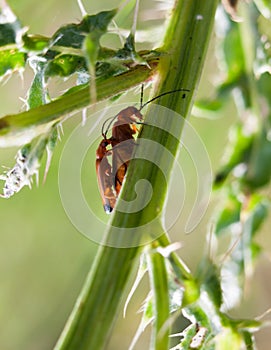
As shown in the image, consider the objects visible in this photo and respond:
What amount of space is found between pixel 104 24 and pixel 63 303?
2.37 meters

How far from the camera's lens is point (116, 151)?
4.34ft

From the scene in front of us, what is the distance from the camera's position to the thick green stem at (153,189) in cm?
96

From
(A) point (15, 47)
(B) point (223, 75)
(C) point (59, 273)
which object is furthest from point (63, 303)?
(A) point (15, 47)

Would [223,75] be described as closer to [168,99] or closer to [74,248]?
[168,99]

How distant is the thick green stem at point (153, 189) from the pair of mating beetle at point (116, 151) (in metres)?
0.16

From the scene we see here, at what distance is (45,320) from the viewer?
331 centimetres

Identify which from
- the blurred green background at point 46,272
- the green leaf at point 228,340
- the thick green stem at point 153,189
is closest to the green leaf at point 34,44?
the thick green stem at point 153,189

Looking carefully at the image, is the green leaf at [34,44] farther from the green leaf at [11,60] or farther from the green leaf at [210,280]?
the green leaf at [210,280]

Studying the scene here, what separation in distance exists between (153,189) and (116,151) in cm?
30

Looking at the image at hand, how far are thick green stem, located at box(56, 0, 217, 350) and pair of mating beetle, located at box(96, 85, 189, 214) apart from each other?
157 mm

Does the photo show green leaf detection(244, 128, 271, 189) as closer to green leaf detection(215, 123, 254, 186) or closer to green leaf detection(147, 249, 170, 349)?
green leaf detection(215, 123, 254, 186)

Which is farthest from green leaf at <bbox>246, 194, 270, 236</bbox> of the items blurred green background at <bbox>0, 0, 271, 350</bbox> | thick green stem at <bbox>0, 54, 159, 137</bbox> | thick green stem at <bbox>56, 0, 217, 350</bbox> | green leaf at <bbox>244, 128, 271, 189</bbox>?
blurred green background at <bbox>0, 0, 271, 350</bbox>

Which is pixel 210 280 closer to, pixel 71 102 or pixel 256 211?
pixel 256 211

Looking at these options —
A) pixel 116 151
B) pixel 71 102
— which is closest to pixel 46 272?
pixel 116 151
